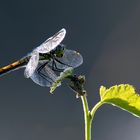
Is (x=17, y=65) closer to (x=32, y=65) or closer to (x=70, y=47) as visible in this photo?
(x=32, y=65)

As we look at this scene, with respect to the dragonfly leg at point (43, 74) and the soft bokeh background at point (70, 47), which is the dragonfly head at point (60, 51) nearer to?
the dragonfly leg at point (43, 74)

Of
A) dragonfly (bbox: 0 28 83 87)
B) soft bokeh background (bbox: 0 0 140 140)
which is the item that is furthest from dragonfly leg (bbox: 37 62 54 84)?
soft bokeh background (bbox: 0 0 140 140)

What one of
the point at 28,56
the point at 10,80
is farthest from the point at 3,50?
the point at 28,56

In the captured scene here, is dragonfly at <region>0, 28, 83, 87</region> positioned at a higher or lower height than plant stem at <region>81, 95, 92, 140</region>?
higher

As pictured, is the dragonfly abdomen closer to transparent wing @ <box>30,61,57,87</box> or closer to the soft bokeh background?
transparent wing @ <box>30,61,57,87</box>

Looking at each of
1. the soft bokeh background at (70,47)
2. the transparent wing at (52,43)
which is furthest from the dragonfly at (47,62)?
the soft bokeh background at (70,47)
